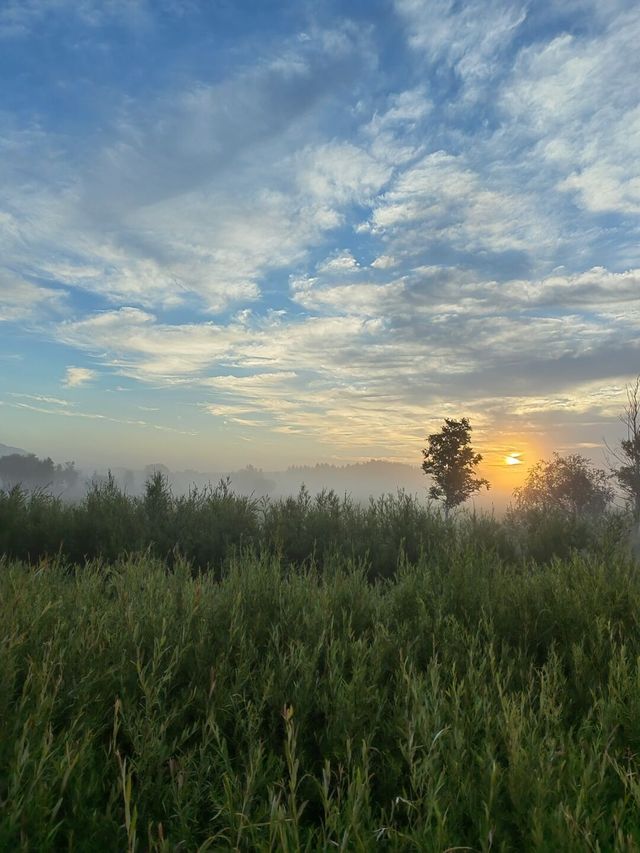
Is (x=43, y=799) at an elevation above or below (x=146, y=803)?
above

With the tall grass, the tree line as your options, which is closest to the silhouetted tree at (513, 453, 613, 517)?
the tree line

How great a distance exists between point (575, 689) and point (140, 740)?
359 cm

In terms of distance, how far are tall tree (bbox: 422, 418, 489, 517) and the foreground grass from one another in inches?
768

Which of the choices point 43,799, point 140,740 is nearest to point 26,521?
point 140,740

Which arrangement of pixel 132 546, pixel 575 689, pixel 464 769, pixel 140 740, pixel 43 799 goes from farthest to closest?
pixel 132 546, pixel 575 689, pixel 140 740, pixel 464 769, pixel 43 799

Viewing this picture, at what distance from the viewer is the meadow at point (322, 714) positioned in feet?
8.97

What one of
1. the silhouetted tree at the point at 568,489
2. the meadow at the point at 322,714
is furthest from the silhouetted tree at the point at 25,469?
the meadow at the point at 322,714

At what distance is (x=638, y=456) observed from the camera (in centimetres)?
3062

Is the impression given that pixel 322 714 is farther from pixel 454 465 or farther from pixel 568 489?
pixel 568 489

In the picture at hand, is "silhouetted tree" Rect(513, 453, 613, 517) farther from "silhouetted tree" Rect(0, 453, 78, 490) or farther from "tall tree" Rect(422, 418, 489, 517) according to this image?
"silhouetted tree" Rect(0, 453, 78, 490)

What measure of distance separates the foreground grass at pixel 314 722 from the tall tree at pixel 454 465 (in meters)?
19.5

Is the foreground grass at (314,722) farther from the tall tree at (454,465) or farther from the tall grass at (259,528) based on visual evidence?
the tall tree at (454,465)

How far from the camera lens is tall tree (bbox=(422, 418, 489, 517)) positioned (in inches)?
1049

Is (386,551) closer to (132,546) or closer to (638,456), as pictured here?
(132,546)
